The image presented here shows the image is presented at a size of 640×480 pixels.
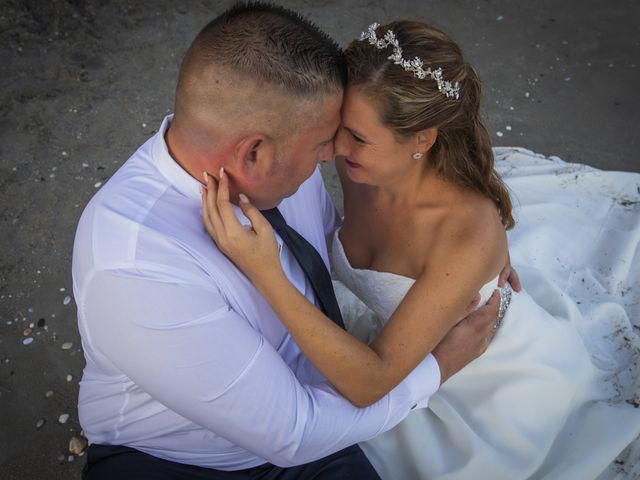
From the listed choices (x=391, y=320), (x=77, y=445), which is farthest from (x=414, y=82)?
(x=77, y=445)

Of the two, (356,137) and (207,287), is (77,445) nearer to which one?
(207,287)

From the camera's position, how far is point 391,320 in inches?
94.2

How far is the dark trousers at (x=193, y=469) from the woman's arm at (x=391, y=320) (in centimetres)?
43

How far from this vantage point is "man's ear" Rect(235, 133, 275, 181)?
1.98 metres

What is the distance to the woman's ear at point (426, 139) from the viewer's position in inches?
96.5

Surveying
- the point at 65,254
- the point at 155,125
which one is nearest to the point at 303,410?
the point at 65,254

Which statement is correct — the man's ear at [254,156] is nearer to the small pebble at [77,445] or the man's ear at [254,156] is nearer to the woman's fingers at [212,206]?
the woman's fingers at [212,206]

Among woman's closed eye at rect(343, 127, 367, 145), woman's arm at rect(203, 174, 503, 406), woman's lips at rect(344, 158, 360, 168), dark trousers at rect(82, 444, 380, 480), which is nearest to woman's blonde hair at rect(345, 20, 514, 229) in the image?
woman's closed eye at rect(343, 127, 367, 145)

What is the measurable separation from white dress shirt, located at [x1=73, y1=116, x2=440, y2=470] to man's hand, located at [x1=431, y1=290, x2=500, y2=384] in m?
0.22

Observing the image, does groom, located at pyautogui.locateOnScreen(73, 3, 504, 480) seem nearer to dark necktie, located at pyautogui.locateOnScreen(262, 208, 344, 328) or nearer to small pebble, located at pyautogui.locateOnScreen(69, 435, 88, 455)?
dark necktie, located at pyautogui.locateOnScreen(262, 208, 344, 328)

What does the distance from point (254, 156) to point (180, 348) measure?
67 centimetres

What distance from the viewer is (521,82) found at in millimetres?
5758

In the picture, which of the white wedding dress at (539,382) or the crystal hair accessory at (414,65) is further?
the white wedding dress at (539,382)

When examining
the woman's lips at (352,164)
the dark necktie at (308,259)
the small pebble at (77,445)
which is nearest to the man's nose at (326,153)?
the woman's lips at (352,164)
